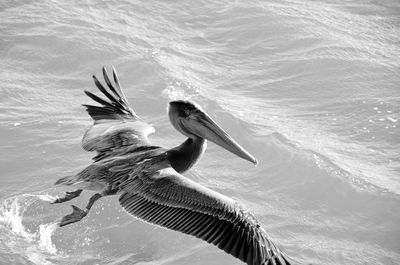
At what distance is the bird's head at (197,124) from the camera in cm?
736

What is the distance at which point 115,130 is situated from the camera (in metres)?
8.05

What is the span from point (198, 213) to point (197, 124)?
4.33 ft

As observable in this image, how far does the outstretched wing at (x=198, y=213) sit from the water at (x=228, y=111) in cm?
162

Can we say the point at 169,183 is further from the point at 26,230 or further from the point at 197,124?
the point at 26,230

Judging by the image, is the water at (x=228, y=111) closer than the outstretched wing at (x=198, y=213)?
No

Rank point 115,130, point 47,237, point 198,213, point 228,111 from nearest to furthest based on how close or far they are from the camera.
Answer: point 198,213 → point 115,130 → point 47,237 → point 228,111

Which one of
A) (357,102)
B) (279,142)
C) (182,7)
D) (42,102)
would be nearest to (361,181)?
(279,142)

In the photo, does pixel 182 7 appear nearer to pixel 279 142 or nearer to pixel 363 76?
pixel 363 76

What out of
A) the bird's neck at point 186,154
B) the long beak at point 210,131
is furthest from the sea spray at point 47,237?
the long beak at point 210,131

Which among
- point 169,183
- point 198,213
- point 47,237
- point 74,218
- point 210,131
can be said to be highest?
point 210,131

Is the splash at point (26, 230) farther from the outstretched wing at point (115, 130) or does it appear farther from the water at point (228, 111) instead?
the outstretched wing at point (115, 130)

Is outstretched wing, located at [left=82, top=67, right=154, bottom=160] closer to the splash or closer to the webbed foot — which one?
the webbed foot

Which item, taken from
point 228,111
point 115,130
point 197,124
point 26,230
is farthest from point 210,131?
point 228,111

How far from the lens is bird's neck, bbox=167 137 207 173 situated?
7.43m
